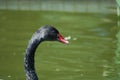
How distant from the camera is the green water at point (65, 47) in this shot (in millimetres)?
7738

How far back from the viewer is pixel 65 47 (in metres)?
9.14

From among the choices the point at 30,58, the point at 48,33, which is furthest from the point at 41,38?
the point at 30,58

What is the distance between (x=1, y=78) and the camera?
738 cm

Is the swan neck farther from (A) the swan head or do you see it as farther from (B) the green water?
(B) the green water

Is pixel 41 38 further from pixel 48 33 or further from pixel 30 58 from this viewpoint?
pixel 30 58

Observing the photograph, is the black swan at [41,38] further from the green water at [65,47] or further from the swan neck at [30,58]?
the green water at [65,47]

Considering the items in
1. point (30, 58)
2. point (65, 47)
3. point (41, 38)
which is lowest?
point (65, 47)

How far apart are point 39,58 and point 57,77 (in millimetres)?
1088

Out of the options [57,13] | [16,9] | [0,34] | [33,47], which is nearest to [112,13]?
[57,13]

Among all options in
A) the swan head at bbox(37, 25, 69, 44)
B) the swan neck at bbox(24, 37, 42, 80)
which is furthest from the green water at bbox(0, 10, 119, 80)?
the swan head at bbox(37, 25, 69, 44)

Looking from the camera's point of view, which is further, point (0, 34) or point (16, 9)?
point (16, 9)

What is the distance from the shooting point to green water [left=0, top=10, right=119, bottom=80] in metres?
7.74

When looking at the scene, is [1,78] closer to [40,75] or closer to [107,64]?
[40,75]

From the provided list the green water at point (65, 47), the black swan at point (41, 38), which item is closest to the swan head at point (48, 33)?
the black swan at point (41, 38)
